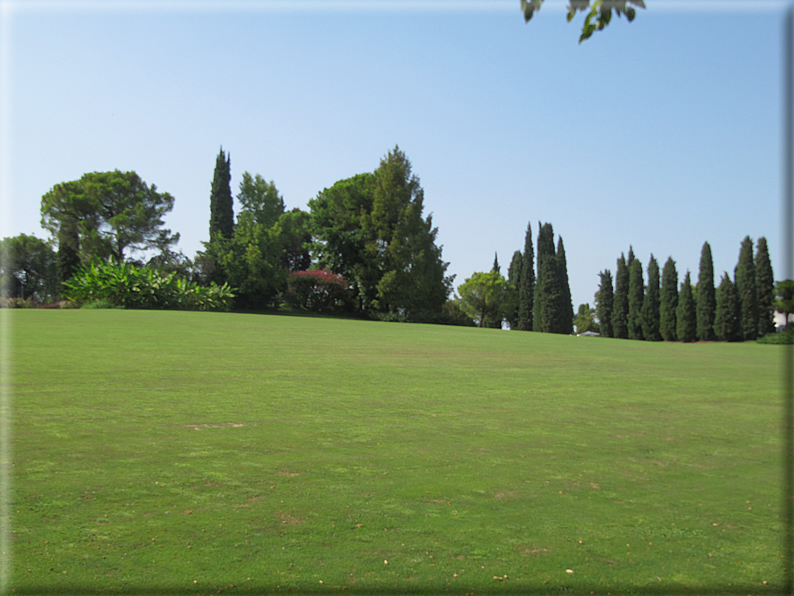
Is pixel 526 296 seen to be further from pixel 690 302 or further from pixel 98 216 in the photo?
pixel 98 216

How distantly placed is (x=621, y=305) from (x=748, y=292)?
11091 mm

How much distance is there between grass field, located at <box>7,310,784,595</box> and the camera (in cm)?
317

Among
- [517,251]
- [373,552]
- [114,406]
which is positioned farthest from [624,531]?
[517,251]

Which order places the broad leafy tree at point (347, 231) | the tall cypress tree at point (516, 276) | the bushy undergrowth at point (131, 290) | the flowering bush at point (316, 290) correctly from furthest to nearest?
the tall cypress tree at point (516, 276)
the broad leafy tree at point (347, 231)
the flowering bush at point (316, 290)
the bushy undergrowth at point (131, 290)

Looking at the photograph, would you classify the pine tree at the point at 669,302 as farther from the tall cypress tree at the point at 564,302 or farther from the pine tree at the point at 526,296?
the pine tree at the point at 526,296

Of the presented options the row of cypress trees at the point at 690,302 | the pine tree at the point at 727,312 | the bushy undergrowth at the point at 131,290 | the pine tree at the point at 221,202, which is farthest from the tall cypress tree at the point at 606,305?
the bushy undergrowth at the point at 131,290

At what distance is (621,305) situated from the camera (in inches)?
1999

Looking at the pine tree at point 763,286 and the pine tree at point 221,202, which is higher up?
the pine tree at point 221,202

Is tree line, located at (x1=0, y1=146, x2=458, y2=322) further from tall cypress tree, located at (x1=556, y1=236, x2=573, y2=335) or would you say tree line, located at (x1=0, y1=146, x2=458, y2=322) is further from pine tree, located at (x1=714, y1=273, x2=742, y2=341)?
pine tree, located at (x1=714, y1=273, x2=742, y2=341)

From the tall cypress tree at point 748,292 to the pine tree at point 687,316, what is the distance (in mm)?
3813

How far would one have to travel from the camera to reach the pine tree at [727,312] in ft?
139

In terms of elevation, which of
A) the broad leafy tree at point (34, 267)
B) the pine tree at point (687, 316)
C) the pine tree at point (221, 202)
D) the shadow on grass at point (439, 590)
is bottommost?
the shadow on grass at point (439, 590)

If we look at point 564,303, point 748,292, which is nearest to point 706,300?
point 748,292

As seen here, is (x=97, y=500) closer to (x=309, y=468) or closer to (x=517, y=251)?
(x=309, y=468)
